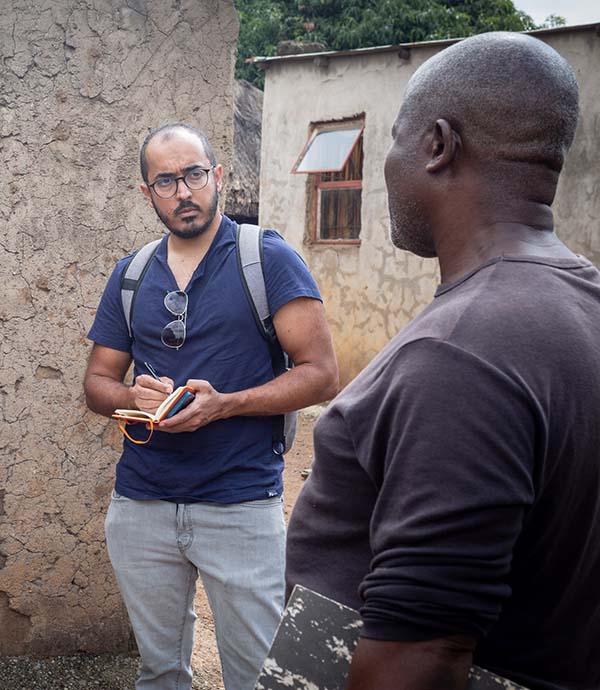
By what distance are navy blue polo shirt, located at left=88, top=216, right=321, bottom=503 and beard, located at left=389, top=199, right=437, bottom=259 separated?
1128mm

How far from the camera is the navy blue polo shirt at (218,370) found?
2488 millimetres

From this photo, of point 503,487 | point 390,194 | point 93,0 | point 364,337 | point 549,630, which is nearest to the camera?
point 503,487

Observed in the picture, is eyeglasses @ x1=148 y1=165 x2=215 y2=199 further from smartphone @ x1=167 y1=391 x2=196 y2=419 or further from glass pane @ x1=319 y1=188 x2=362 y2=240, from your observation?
glass pane @ x1=319 y1=188 x2=362 y2=240

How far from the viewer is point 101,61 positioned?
10.3ft

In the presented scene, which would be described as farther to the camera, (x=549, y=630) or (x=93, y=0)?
(x=93, y=0)

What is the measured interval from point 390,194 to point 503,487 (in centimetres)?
53

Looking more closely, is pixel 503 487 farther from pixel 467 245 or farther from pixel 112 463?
pixel 112 463

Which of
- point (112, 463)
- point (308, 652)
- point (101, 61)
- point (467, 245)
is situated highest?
point (101, 61)

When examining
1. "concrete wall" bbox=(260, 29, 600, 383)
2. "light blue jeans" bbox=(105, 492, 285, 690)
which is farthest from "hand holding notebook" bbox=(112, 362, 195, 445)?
"concrete wall" bbox=(260, 29, 600, 383)

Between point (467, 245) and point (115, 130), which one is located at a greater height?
point (115, 130)

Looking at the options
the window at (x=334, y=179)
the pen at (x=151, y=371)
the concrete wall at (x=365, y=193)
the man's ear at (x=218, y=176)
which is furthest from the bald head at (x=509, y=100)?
the window at (x=334, y=179)

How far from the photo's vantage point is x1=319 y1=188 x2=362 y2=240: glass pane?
10.3 m

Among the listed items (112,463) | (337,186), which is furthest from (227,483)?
(337,186)

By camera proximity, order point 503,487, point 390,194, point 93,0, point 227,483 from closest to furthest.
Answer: point 503,487, point 390,194, point 227,483, point 93,0
